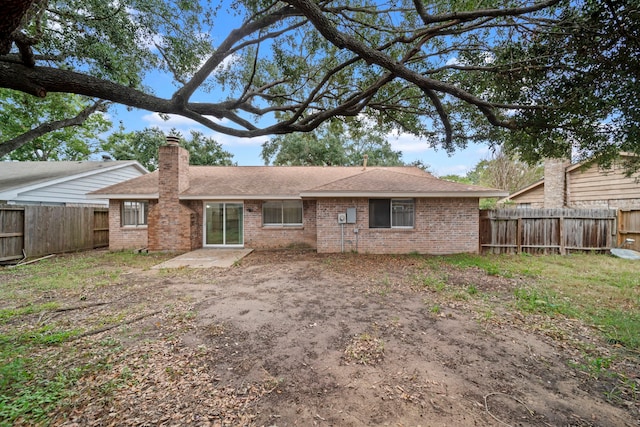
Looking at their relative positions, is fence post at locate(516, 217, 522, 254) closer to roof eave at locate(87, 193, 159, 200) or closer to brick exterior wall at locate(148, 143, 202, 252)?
brick exterior wall at locate(148, 143, 202, 252)

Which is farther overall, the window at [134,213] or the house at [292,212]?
the window at [134,213]

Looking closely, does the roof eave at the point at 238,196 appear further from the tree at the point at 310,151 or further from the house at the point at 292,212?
the tree at the point at 310,151

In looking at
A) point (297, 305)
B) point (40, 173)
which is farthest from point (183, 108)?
point (40, 173)

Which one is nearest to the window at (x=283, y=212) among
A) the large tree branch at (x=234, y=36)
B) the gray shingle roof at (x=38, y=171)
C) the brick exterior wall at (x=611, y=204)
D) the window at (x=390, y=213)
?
the window at (x=390, y=213)

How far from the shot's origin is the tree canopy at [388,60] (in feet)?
13.6

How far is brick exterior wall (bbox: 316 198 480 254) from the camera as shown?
9.34m

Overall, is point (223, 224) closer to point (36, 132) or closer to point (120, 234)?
point (120, 234)

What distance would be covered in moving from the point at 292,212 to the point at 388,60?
23.5 feet

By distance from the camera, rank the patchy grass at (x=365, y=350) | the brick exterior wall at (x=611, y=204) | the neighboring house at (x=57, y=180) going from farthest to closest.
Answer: the neighboring house at (x=57, y=180) < the brick exterior wall at (x=611, y=204) < the patchy grass at (x=365, y=350)

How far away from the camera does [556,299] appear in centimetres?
497

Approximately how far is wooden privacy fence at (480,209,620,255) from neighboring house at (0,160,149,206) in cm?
1651

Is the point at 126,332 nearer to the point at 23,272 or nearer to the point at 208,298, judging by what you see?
the point at 208,298

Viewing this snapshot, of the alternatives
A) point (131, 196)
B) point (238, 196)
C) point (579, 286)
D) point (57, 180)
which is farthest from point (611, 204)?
point (57, 180)

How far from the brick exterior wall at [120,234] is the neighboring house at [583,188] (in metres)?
17.9
